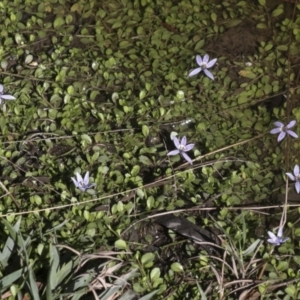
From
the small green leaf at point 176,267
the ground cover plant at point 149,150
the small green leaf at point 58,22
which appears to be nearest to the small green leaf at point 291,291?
the ground cover plant at point 149,150

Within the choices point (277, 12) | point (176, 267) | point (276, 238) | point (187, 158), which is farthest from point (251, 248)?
point (277, 12)

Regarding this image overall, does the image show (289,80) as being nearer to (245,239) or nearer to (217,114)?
(217,114)

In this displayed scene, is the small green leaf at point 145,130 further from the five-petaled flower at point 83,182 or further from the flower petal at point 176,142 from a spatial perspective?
the five-petaled flower at point 83,182

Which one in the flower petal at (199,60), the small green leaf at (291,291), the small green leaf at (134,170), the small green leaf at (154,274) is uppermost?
the flower petal at (199,60)

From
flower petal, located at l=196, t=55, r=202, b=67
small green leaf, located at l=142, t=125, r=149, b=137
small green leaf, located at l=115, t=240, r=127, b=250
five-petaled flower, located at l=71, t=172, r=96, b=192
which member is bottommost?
small green leaf, located at l=115, t=240, r=127, b=250

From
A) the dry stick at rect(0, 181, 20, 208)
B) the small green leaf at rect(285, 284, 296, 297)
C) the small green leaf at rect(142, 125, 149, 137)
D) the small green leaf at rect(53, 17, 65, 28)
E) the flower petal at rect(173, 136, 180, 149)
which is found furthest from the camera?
the small green leaf at rect(53, 17, 65, 28)

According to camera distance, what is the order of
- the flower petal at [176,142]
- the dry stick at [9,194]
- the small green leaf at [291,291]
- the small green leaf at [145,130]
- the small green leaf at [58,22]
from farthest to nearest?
the small green leaf at [58,22], the small green leaf at [145,130], the flower petal at [176,142], the dry stick at [9,194], the small green leaf at [291,291]

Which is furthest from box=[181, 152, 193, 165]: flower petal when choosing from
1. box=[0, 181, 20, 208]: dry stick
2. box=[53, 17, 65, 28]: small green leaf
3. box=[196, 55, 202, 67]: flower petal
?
box=[53, 17, 65, 28]: small green leaf

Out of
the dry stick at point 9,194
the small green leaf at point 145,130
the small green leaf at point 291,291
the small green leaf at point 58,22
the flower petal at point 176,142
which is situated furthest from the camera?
the small green leaf at point 58,22

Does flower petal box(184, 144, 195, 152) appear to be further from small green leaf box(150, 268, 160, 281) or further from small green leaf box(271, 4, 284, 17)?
small green leaf box(271, 4, 284, 17)
